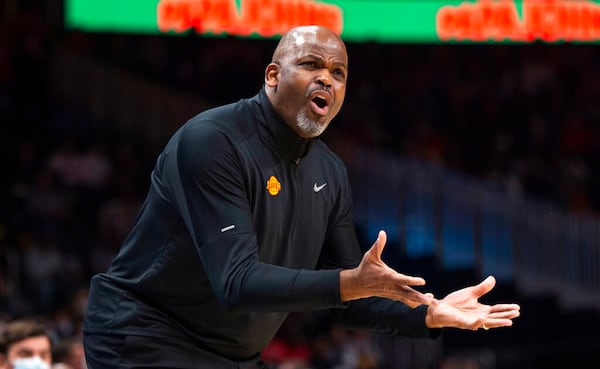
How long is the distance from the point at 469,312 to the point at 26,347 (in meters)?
2.90

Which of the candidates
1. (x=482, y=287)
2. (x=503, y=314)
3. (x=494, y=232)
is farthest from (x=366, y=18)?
(x=503, y=314)

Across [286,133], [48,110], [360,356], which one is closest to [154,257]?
[286,133]

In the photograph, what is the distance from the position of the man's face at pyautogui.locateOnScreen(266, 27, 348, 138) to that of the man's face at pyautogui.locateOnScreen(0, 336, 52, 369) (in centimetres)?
245

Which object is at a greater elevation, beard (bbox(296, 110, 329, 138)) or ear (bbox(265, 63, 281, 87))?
ear (bbox(265, 63, 281, 87))

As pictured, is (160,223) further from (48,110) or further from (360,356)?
(48,110)

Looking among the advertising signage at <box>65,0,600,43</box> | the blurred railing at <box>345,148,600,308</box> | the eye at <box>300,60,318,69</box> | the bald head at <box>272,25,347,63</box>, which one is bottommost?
the blurred railing at <box>345,148,600,308</box>

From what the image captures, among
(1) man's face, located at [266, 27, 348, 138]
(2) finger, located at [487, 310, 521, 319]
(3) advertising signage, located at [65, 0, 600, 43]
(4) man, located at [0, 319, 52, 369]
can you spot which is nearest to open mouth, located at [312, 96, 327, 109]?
(1) man's face, located at [266, 27, 348, 138]

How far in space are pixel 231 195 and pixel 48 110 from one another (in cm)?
A: 1161

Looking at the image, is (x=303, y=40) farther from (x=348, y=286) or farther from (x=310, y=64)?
(x=348, y=286)

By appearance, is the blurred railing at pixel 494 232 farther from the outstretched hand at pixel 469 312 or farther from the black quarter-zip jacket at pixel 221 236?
the outstretched hand at pixel 469 312

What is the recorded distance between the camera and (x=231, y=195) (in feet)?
12.3

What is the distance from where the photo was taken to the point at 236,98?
53.9ft

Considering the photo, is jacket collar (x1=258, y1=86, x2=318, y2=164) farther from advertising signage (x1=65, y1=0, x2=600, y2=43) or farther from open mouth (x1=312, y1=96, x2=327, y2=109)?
advertising signage (x1=65, y1=0, x2=600, y2=43)

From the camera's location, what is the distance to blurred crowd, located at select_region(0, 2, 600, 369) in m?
12.5
